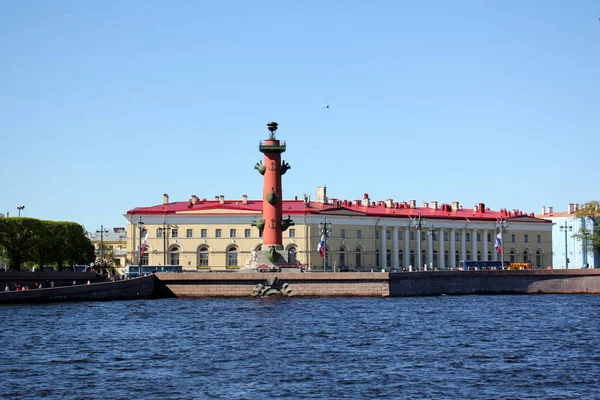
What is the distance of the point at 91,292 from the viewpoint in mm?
66562

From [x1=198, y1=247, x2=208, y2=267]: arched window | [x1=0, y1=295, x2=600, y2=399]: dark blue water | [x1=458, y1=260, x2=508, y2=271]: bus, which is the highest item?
[x1=198, y1=247, x2=208, y2=267]: arched window

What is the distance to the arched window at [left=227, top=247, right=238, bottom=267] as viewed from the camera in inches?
3912

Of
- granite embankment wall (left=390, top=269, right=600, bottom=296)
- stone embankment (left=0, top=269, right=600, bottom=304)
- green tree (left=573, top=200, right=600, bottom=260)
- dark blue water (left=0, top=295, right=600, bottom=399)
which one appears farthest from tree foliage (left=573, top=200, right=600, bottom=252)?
dark blue water (left=0, top=295, right=600, bottom=399)

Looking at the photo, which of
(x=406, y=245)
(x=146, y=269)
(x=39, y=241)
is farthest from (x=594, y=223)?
(x=39, y=241)

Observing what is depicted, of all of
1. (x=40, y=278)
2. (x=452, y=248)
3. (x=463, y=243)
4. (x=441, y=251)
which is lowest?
(x=40, y=278)

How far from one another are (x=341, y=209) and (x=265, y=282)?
110ft

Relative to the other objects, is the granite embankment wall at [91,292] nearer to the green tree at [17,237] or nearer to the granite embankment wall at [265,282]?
the granite embankment wall at [265,282]

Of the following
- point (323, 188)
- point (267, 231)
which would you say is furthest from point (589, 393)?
point (323, 188)

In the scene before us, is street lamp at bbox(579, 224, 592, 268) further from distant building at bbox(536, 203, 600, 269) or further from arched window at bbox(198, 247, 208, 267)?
arched window at bbox(198, 247, 208, 267)

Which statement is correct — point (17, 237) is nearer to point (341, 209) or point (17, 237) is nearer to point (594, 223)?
point (341, 209)

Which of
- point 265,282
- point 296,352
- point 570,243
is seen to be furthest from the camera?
point 570,243

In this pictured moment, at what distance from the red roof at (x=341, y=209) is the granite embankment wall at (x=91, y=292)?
29.4 metres

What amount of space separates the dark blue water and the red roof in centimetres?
3923

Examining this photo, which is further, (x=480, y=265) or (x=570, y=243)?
(x=570, y=243)
